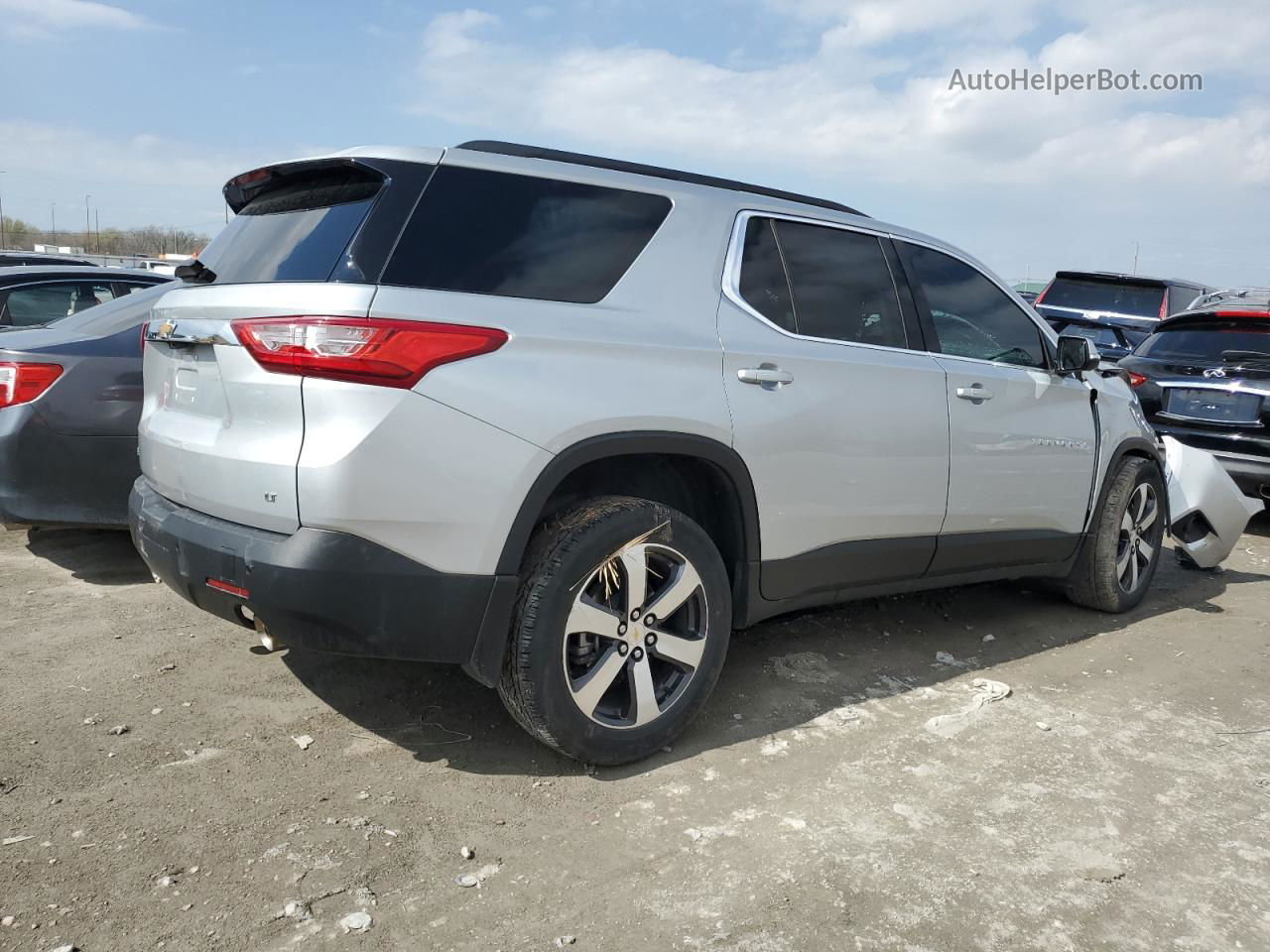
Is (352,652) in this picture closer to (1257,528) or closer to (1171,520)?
(1171,520)

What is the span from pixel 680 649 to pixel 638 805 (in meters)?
0.51

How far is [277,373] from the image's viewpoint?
271 cm

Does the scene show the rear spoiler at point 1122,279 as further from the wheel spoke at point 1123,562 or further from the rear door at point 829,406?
the rear door at point 829,406

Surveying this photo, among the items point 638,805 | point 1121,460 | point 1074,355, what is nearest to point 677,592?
point 638,805

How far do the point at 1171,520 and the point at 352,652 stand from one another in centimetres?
483

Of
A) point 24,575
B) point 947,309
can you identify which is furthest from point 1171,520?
point 24,575

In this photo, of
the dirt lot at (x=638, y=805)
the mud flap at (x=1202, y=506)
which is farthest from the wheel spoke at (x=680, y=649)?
the mud flap at (x=1202, y=506)

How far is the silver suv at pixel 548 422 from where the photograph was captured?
2.68m

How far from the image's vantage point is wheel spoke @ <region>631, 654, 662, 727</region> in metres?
3.19

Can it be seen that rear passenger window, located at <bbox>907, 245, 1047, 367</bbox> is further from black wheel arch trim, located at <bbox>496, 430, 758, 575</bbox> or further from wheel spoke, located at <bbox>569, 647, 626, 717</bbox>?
wheel spoke, located at <bbox>569, 647, 626, 717</bbox>

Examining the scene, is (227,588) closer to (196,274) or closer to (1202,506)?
(196,274)

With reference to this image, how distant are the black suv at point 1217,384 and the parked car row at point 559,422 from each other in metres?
3.36

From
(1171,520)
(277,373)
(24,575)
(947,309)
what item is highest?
(947,309)

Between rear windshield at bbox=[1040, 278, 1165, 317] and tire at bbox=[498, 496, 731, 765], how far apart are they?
9132 mm
